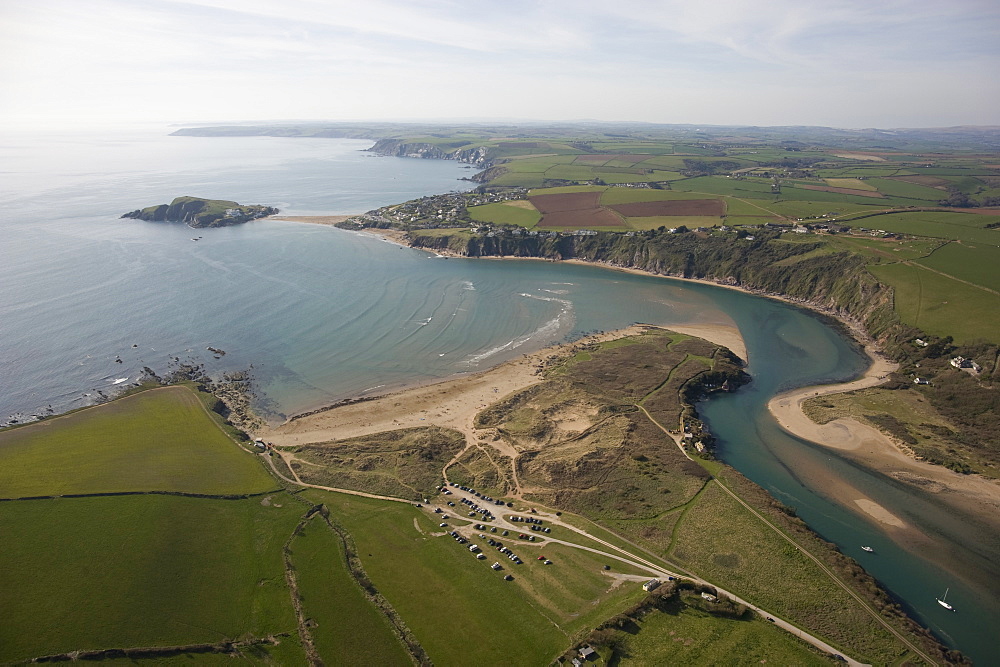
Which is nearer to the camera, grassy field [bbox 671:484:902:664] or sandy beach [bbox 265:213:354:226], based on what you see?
grassy field [bbox 671:484:902:664]

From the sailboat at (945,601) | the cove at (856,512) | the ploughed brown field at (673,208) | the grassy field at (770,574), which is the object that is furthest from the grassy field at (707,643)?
the ploughed brown field at (673,208)

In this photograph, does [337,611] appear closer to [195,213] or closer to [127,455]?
[127,455]

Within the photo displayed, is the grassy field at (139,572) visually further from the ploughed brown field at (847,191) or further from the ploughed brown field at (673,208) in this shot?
the ploughed brown field at (847,191)

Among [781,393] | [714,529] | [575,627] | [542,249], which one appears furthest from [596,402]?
[542,249]

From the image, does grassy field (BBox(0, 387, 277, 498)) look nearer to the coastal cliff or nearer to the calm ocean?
the calm ocean

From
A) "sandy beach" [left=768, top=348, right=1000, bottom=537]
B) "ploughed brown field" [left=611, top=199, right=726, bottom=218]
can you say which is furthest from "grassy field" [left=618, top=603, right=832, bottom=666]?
"ploughed brown field" [left=611, top=199, right=726, bottom=218]

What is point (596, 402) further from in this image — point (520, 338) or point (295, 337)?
point (295, 337)

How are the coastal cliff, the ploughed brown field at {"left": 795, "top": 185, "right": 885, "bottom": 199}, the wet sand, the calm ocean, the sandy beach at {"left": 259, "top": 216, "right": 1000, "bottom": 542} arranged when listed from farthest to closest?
the ploughed brown field at {"left": 795, "top": 185, "right": 885, "bottom": 199}, the wet sand, the coastal cliff, the calm ocean, the sandy beach at {"left": 259, "top": 216, "right": 1000, "bottom": 542}
